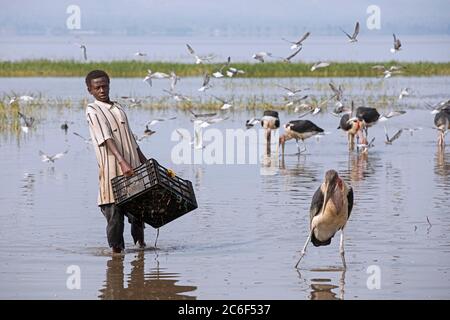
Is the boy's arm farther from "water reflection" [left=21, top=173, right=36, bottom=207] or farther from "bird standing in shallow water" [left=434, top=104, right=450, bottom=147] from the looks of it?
"bird standing in shallow water" [left=434, top=104, right=450, bottom=147]

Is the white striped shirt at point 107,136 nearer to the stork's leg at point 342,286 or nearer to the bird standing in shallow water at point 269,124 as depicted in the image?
the stork's leg at point 342,286

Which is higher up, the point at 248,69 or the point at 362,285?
the point at 248,69

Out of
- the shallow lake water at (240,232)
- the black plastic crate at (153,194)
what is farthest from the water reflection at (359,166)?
the black plastic crate at (153,194)

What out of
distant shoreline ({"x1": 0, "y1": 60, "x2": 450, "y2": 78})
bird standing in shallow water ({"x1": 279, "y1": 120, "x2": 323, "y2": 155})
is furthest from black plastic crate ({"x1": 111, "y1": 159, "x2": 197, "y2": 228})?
distant shoreline ({"x1": 0, "y1": 60, "x2": 450, "y2": 78})

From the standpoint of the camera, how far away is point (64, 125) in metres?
23.3

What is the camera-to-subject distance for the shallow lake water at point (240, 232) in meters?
9.60

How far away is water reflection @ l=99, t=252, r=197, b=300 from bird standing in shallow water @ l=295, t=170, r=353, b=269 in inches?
46.7

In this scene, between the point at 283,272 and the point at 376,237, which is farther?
the point at 376,237

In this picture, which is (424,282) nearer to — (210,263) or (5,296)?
(210,263)

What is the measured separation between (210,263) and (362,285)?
153 centimetres

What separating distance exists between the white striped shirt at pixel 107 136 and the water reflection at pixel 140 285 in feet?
2.03

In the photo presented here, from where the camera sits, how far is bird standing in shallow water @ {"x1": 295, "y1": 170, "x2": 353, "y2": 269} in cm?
1027
